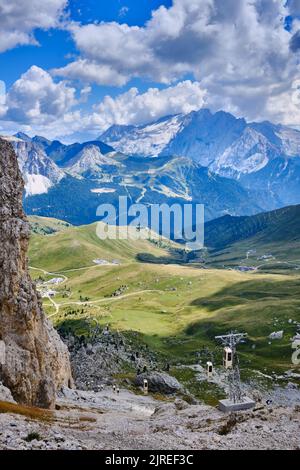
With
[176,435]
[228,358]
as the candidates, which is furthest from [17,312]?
[176,435]

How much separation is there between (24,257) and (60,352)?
37.3 meters

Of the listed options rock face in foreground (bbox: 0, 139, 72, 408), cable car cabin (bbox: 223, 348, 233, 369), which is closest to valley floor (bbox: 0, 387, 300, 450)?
cable car cabin (bbox: 223, 348, 233, 369)

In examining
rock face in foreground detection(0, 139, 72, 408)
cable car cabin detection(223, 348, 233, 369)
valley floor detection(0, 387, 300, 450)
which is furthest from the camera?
rock face in foreground detection(0, 139, 72, 408)

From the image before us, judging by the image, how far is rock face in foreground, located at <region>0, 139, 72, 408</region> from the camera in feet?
242

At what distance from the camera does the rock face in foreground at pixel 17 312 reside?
242 feet

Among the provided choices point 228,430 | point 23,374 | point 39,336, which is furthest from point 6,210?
point 228,430

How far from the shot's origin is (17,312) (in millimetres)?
77625

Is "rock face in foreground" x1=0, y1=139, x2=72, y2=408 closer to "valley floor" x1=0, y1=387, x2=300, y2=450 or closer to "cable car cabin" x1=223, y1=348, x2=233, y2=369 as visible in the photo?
"valley floor" x1=0, y1=387, x2=300, y2=450

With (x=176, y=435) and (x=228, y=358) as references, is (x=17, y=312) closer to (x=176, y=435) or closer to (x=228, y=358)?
(x=228, y=358)

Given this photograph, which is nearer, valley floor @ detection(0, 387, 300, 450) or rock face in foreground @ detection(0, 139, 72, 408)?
valley floor @ detection(0, 387, 300, 450)

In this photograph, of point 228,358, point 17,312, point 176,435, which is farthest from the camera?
point 17,312

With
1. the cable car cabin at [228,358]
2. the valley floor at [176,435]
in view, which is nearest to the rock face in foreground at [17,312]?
the valley floor at [176,435]

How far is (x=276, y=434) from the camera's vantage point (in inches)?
1742

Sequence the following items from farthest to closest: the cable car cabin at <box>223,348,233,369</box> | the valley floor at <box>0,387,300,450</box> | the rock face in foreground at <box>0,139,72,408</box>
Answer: the rock face in foreground at <box>0,139,72,408</box> → the cable car cabin at <box>223,348,233,369</box> → the valley floor at <box>0,387,300,450</box>
